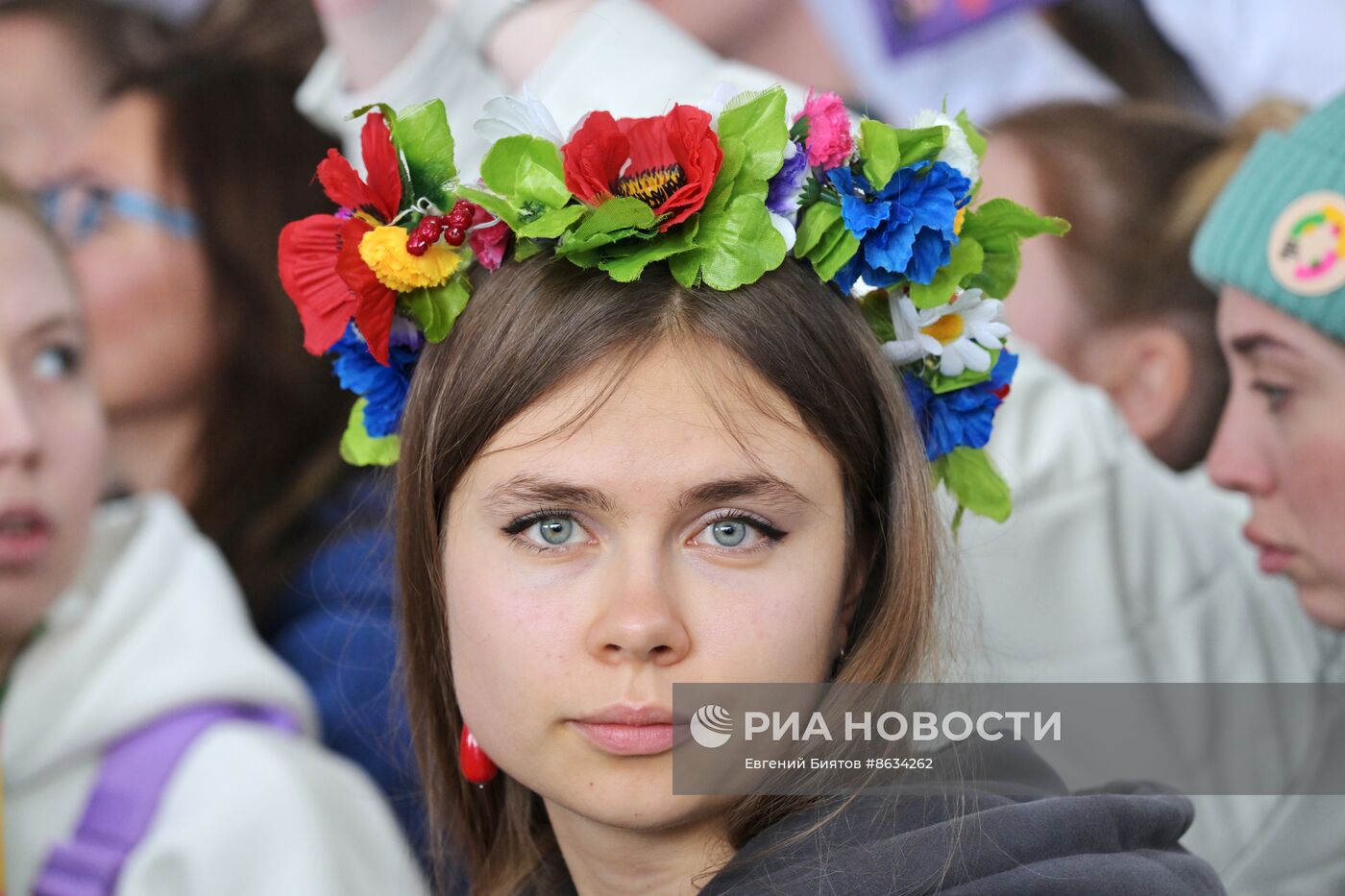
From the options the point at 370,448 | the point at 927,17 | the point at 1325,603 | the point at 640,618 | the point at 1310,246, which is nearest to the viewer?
the point at 640,618

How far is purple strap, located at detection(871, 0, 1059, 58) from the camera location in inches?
81.5

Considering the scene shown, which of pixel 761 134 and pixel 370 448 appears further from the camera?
pixel 370 448

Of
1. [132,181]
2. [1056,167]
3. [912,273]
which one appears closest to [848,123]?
[912,273]

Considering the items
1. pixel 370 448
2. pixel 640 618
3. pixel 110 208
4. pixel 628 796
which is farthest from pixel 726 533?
pixel 110 208

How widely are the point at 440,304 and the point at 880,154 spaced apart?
0.40 meters

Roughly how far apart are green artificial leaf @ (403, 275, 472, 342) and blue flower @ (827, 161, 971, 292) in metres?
0.33

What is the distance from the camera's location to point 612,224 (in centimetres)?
108

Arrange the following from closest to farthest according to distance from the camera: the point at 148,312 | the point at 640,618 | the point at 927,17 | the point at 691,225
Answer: the point at 640,618, the point at 691,225, the point at 148,312, the point at 927,17

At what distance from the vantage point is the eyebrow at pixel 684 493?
1.06 metres

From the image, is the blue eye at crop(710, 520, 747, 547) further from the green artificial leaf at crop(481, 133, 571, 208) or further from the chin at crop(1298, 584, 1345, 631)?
the chin at crop(1298, 584, 1345, 631)

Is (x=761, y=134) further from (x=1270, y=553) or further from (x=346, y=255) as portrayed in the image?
(x=1270, y=553)

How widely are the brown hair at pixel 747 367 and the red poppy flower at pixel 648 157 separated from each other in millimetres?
70

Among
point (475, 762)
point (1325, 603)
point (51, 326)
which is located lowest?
point (475, 762)

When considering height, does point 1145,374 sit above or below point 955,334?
below
